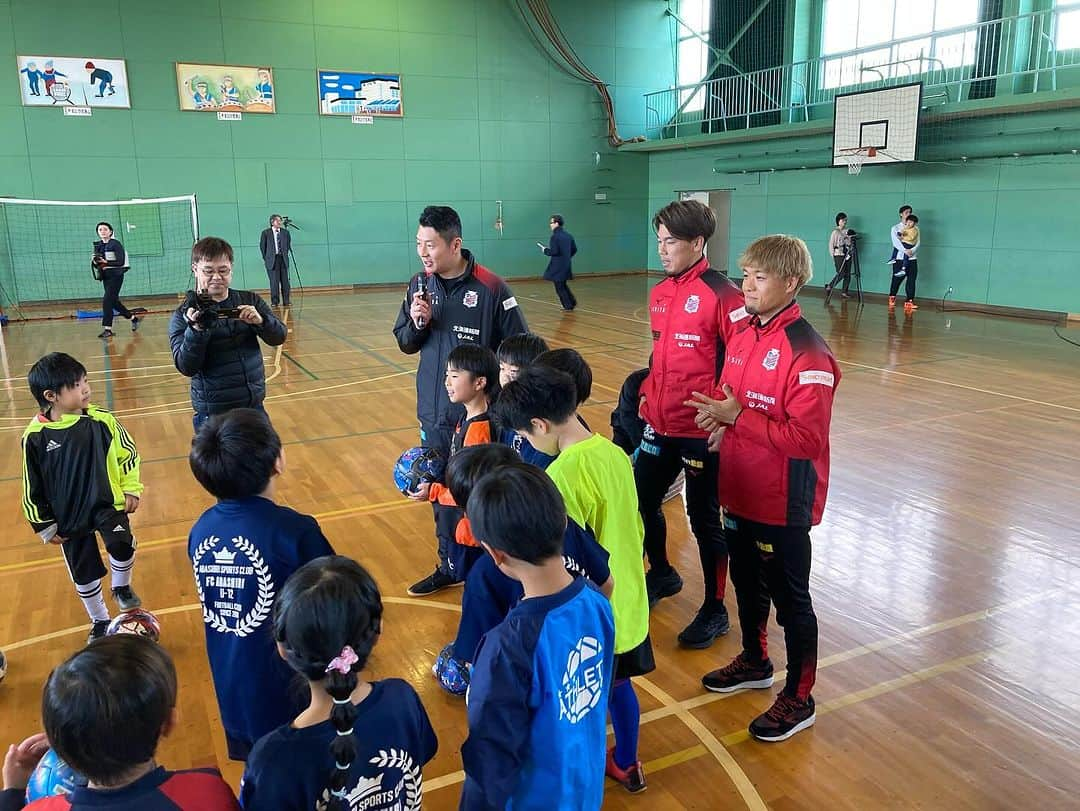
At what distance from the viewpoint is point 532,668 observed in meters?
1.65

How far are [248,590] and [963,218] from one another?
15507 millimetres

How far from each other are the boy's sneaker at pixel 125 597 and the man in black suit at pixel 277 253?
12.8 metres

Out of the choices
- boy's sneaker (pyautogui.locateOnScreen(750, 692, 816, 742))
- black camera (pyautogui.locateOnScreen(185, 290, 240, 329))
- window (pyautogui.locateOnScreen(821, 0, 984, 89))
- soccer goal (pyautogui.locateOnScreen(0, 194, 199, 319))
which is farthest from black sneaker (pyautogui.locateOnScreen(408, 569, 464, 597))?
window (pyautogui.locateOnScreen(821, 0, 984, 89))

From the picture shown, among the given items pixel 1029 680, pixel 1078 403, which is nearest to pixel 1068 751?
pixel 1029 680

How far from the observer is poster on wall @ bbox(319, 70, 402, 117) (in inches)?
712

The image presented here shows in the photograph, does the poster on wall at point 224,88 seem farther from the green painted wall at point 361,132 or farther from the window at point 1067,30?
the window at point 1067,30

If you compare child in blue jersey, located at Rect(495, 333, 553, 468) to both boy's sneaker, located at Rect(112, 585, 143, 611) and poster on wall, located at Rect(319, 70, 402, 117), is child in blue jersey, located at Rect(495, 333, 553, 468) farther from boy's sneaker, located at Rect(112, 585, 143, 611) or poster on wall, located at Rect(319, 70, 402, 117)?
poster on wall, located at Rect(319, 70, 402, 117)

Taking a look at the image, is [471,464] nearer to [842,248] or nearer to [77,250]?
[842,248]

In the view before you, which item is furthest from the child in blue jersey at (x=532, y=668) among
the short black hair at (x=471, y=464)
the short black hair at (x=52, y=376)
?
the short black hair at (x=52, y=376)

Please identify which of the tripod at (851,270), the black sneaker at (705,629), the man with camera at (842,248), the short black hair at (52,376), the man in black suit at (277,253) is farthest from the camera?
the tripod at (851,270)

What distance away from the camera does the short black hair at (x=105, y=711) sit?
128 centimetres

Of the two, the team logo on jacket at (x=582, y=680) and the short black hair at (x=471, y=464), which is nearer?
the team logo on jacket at (x=582, y=680)

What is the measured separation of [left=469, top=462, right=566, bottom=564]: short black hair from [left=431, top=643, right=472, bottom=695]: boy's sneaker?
63.6 inches

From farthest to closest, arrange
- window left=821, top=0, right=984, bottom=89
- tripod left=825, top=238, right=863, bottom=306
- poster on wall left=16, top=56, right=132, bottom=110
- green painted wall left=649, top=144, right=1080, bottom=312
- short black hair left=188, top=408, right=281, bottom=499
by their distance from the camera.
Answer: tripod left=825, top=238, right=863, bottom=306
poster on wall left=16, top=56, right=132, bottom=110
window left=821, top=0, right=984, bottom=89
green painted wall left=649, top=144, right=1080, bottom=312
short black hair left=188, top=408, right=281, bottom=499
